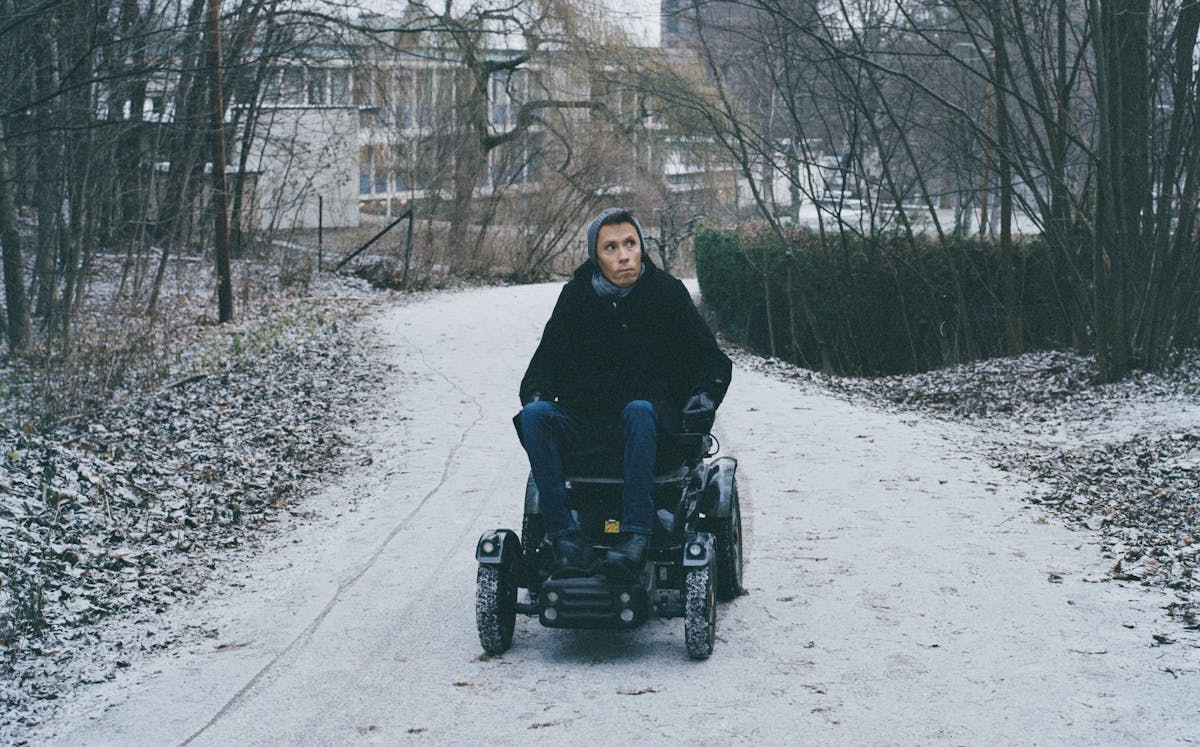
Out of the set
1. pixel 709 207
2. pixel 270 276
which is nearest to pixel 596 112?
pixel 709 207

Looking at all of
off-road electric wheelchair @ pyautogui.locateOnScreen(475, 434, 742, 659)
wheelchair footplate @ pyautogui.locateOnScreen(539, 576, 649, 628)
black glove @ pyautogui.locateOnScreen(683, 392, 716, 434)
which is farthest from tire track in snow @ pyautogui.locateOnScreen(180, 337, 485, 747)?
black glove @ pyautogui.locateOnScreen(683, 392, 716, 434)

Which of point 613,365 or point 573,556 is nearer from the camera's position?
point 573,556

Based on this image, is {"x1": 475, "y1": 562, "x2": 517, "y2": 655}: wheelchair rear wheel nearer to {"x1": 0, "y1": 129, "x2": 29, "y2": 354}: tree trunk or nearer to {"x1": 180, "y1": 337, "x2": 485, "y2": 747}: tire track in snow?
{"x1": 180, "y1": 337, "x2": 485, "y2": 747}: tire track in snow

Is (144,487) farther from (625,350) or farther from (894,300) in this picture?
(894,300)

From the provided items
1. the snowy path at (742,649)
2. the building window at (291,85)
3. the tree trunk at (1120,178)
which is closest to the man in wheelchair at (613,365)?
the snowy path at (742,649)

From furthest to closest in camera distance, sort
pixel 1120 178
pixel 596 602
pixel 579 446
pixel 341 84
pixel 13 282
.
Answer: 1. pixel 341 84
2. pixel 13 282
3. pixel 1120 178
4. pixel 579 446
5. pixel 596 602

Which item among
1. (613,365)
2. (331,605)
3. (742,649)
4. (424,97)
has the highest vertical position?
(424,97)

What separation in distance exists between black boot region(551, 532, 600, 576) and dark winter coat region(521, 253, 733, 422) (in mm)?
700

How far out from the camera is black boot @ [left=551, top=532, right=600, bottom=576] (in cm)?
541

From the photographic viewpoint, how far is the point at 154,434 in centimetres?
1155

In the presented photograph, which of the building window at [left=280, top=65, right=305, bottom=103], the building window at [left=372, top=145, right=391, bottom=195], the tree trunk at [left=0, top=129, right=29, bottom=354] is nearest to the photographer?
the tree trunk at [left=0, top=129, right=29, bottom=354]

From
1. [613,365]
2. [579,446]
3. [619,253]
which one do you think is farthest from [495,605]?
[619,253]

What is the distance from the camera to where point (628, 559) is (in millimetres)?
5379

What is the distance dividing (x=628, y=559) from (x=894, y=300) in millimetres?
15734
